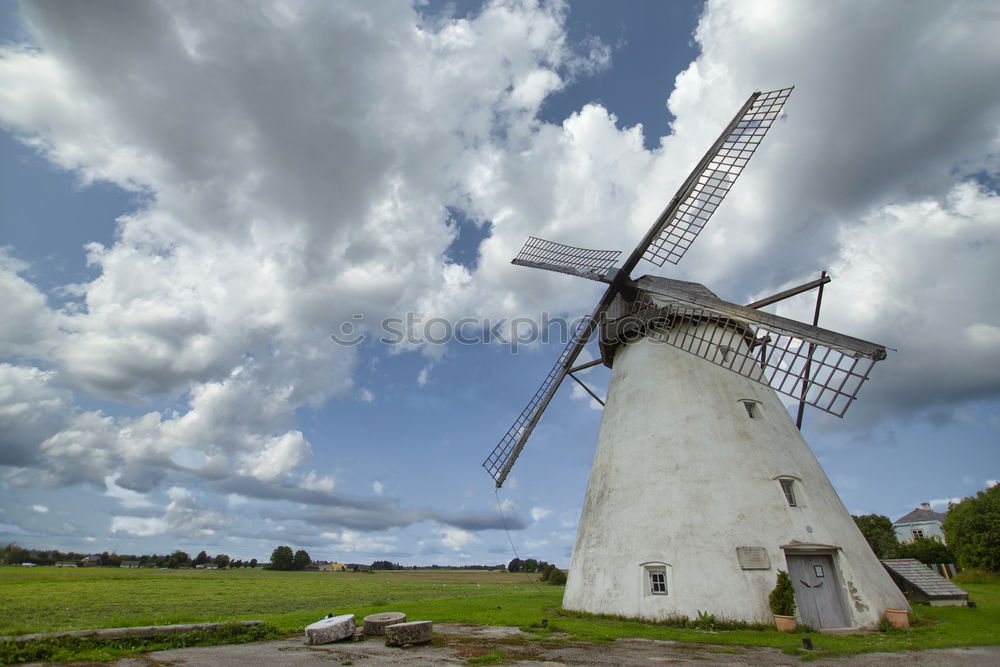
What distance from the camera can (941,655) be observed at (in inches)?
358

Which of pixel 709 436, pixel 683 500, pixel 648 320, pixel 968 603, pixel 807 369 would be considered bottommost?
pixel 968 603

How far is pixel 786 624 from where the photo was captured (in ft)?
37.9

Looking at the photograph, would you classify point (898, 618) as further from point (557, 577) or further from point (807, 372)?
point (557, 577)

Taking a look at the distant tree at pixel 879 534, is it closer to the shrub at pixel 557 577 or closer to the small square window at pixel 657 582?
the shrub at pixel 557 577

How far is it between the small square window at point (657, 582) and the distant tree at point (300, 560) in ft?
367

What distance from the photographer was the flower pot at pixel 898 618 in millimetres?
12109

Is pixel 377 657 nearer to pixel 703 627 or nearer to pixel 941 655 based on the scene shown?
pixel 703 627

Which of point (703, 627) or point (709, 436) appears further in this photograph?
point (709, 436)

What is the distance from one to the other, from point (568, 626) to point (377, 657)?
5754mm

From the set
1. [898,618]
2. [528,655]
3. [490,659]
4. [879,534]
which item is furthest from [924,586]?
[879,534]

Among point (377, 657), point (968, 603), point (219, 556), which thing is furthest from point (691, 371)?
point (219, 556)

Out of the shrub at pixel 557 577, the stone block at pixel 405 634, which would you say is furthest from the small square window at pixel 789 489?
the shrub at pixel 557 577

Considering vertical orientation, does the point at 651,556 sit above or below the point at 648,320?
below

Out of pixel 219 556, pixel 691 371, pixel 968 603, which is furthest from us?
pixel 219 556
